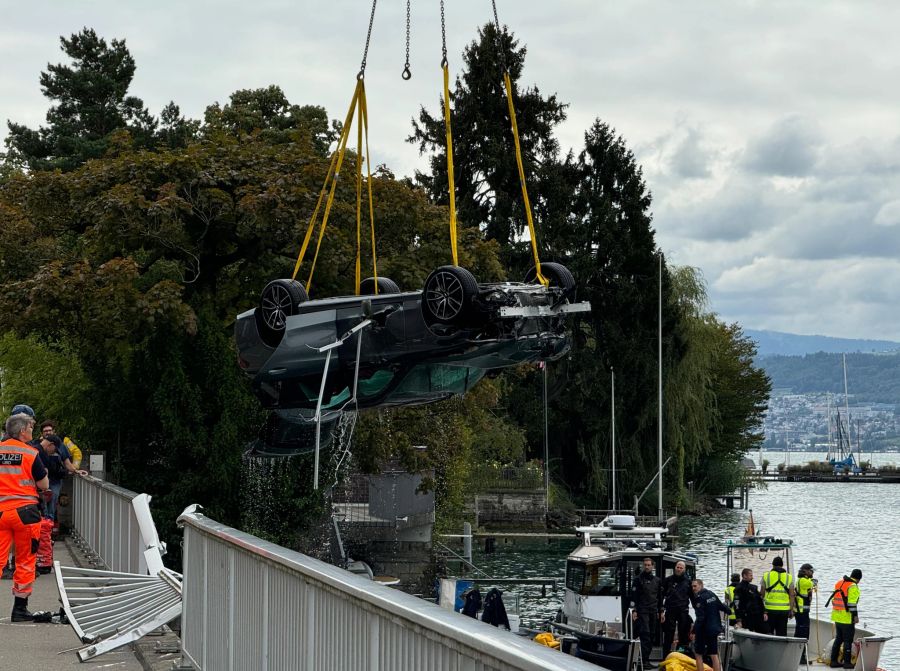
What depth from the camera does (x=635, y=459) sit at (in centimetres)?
8131

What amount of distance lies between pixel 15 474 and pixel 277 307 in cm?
358

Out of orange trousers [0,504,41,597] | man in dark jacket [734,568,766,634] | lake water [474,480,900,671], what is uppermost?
orange trousers [0,504,41,597]

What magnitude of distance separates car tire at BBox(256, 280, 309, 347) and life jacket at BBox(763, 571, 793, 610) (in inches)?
763

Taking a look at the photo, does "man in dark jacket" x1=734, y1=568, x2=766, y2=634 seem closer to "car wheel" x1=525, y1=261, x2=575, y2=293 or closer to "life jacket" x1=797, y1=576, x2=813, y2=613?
"life jacket" x1=797, y1=576, x2=813, y2=613

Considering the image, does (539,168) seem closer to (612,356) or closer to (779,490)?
(612,356)

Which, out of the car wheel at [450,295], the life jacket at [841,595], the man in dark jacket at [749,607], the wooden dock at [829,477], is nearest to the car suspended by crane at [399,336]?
the car wheel at [450,295]

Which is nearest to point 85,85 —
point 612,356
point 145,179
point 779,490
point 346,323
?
point 612,356

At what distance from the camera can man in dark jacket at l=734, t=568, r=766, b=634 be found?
3162cm

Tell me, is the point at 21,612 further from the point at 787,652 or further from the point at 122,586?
the point at 787,652

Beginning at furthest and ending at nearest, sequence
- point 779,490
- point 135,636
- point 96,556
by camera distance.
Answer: point 779,490 → point 96,556 → point 135,636

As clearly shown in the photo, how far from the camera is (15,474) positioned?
1243 centimetres

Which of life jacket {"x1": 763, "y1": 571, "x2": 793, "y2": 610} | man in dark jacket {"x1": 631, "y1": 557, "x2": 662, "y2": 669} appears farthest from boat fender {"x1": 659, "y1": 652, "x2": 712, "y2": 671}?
life jacket {"x1": 763, "y1": 571, "x2": 793, "y2": 610}

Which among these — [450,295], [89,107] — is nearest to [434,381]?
[450,295]

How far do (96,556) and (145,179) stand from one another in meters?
15.2
